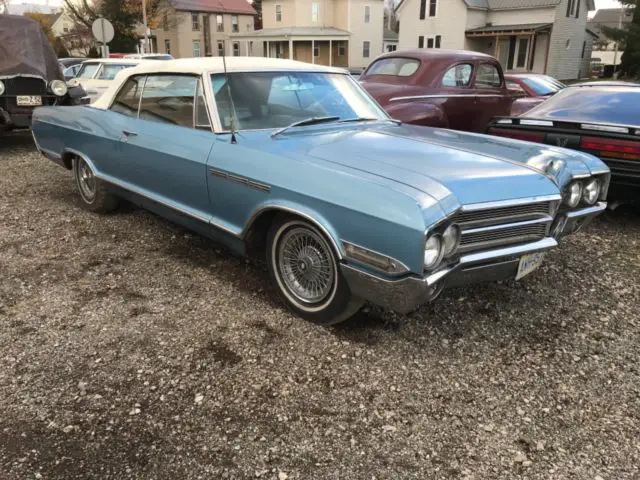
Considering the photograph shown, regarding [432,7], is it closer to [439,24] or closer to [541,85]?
[439,24]

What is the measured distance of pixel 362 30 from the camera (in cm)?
4341

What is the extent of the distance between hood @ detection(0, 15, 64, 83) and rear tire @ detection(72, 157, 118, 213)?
15.0 feet

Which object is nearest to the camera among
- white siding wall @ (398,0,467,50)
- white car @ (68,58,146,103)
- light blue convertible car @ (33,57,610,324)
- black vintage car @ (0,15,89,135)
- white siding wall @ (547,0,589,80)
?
light blue convertible car @ (33,57,610,324)

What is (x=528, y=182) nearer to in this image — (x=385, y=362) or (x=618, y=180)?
(x=385, y=362)

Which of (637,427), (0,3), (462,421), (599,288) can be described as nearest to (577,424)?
(637,427)

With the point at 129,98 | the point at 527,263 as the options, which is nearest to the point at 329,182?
the point at 527,263

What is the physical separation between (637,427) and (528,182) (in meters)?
1.39

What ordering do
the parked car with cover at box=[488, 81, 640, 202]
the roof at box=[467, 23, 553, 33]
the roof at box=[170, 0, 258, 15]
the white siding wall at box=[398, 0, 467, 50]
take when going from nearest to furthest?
the parked car with cover at box=[488, 81, 640, 202]
the roof at box=[467, 23, 553, 33]
the white siding wall at box=[398, 0, 467, 50]
the roof at box=[170, 0, 258, 15]

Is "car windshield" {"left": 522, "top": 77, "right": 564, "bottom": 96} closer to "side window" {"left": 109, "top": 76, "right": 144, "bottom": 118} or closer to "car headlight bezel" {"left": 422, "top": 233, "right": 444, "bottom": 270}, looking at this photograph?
"side window" {"left": 109, "top": 76, "right": 144, "bottom": 118}


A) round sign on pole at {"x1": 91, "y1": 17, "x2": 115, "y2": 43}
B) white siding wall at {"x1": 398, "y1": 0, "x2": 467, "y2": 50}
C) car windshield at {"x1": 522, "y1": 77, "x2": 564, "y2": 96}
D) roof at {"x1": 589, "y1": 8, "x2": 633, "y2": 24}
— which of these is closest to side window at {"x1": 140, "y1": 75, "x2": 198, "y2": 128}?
car windshield at {"x1": 522, "y1": 77, "x2": 564, "y2": 96}

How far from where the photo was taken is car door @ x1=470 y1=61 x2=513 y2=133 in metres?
8.24

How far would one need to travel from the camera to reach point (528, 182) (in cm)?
324

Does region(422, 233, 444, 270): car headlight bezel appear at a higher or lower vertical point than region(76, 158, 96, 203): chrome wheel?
higher

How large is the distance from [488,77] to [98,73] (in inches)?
359
